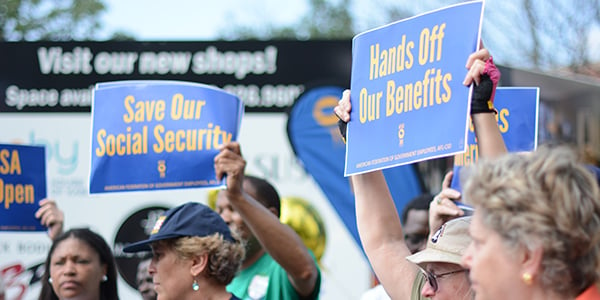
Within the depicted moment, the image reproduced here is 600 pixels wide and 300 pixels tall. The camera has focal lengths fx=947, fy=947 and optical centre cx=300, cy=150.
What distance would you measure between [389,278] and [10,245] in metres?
4.80

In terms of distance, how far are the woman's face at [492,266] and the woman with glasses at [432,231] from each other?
563mm

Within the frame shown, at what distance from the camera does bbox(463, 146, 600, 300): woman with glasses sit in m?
2.02

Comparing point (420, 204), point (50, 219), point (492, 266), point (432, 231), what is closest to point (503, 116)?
point (432, 231)

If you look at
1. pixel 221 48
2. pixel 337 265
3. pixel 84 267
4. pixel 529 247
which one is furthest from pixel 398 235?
pixel 221 48

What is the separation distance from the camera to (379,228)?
10.4 ft

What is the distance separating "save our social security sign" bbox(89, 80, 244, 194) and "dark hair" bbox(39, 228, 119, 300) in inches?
23.8

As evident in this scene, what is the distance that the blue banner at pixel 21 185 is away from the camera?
5023 mm

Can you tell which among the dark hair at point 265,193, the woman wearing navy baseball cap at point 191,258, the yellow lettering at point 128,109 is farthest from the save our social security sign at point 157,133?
the dark hair at point 265,193

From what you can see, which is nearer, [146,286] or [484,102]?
[484,102]

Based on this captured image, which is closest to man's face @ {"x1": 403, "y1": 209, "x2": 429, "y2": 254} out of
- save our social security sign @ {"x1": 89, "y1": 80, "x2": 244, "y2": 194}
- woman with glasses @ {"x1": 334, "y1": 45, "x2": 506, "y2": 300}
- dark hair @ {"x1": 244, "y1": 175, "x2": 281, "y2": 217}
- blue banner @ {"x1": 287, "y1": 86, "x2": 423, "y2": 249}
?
dark hair @ {"x1": 244, "y1": 175, "x2": 281, "y2": 217}

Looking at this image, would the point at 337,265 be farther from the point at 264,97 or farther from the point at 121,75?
the point at 121,75

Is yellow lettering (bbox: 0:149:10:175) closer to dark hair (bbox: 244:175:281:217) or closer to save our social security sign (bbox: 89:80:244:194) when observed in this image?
save our social security sign (bbox: 89:80:244:194)

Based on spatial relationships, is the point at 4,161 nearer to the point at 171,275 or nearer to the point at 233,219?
the point at 233,219

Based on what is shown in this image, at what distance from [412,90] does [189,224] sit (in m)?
1.33
